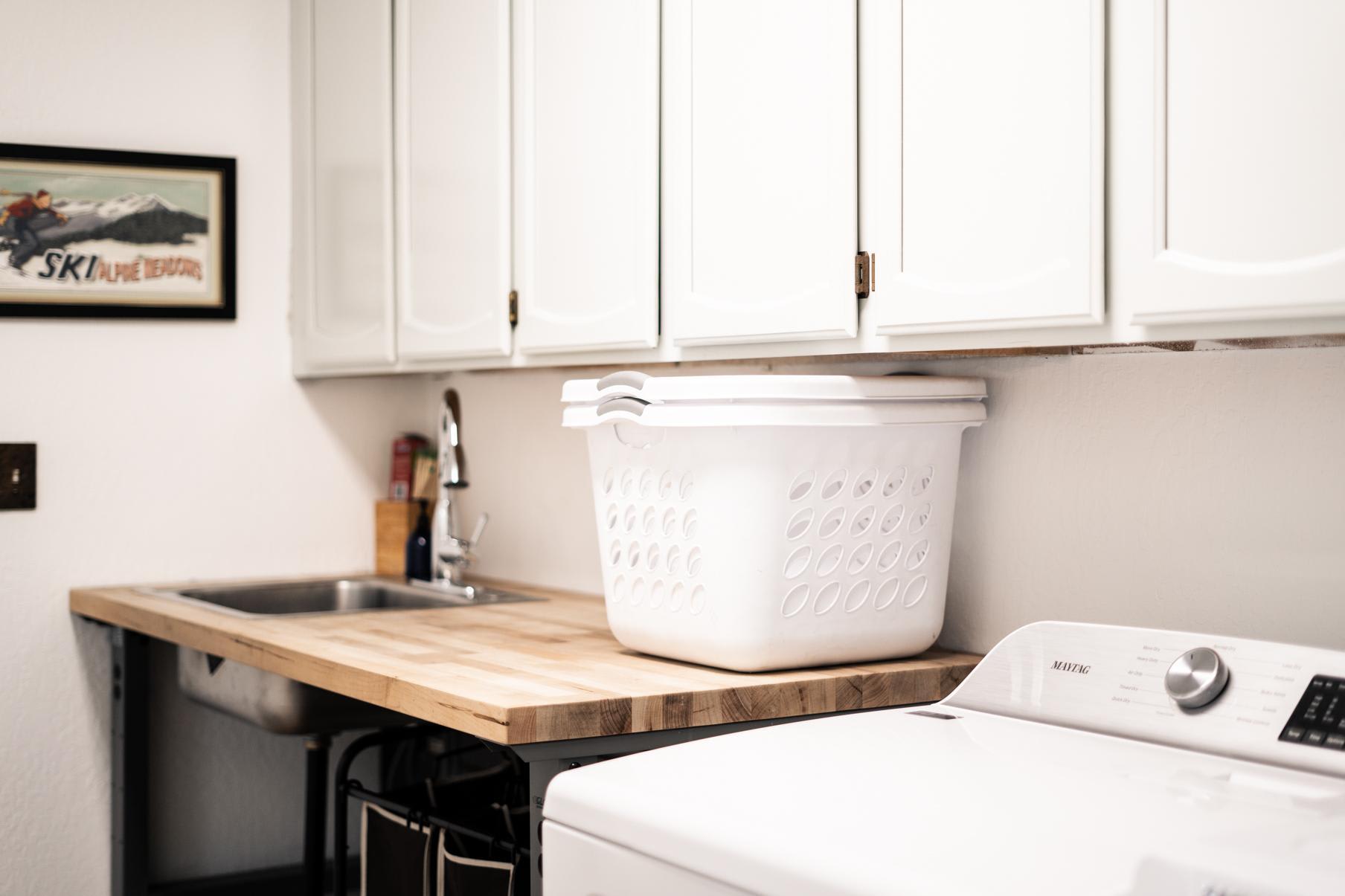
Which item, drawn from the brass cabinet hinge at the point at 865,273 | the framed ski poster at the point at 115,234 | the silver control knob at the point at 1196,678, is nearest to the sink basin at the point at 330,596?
the framed ski poster at the point at 115,234

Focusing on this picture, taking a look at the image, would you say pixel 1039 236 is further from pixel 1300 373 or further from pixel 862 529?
pixel 862 529

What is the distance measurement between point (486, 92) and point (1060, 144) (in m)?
1.16

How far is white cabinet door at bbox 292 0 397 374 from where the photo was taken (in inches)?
103

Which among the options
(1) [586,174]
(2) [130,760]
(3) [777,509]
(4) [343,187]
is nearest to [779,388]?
(3) [777,509]

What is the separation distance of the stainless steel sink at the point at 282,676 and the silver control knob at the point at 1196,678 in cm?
140

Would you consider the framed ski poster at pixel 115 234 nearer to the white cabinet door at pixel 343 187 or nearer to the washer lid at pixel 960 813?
the white cabinet door at pixel 343 187

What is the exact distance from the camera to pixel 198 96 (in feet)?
9.46

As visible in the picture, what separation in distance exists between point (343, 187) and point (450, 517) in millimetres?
693

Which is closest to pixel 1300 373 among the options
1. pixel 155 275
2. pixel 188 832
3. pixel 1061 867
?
pixel 1061 867

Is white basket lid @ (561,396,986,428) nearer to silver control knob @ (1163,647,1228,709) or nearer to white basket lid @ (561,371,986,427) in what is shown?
white basket lid @ (561,371,986,427)

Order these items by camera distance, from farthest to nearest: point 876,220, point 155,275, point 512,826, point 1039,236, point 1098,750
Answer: point 155,275
point 512,826
point 876,220
point 1039,236
point 1098,750

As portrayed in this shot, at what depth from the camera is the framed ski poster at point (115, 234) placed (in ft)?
8.84

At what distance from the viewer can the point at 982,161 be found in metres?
1.49

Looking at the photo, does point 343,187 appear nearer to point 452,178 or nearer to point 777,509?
point 452,178
